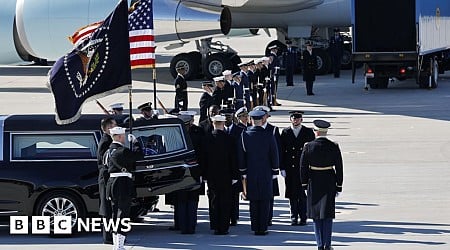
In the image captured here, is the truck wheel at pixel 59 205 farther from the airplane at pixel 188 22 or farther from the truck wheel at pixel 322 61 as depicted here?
the truck wheel at pixel 322 61

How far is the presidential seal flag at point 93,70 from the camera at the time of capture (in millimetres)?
13156

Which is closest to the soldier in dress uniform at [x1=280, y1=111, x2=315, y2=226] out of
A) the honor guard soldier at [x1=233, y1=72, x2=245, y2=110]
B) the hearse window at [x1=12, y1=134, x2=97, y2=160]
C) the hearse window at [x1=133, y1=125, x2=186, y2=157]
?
the hearse window at [x1=133, y1=125, x2=186, y2=157]

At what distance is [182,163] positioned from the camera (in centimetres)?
1377

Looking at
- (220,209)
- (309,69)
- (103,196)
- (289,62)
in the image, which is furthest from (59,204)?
(289,62)

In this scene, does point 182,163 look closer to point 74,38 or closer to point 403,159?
point 74,38

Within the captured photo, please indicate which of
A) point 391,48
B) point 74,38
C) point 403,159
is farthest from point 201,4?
point 74,38

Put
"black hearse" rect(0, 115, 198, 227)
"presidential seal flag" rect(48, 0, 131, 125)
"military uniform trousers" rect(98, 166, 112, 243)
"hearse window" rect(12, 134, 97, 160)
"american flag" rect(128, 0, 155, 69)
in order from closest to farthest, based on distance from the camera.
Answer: "military uniform trousers" rect(98, 166, 112, 243) < "presidential seal flag" rect(48, 0, 131, 125) < "black hearse" rect(0, 115, 198, 227) < "hearse window" rect(12, 134, 97, 160) < "american flag" rect(128, 0, 155, 69)

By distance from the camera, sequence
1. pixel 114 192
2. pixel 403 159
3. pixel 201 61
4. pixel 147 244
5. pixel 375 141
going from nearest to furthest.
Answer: pixel 114 192, pixel 147 244, pixel 403 159, pixel 375 141, pixel 201 61

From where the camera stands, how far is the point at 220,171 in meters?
13.9

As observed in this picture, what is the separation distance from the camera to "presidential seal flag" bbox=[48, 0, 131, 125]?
13.2 metres

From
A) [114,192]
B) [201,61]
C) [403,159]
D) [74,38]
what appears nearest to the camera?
[114,192]

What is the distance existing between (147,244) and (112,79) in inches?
74.6

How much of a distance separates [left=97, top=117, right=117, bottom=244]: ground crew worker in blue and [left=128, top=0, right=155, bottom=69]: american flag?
1616mm

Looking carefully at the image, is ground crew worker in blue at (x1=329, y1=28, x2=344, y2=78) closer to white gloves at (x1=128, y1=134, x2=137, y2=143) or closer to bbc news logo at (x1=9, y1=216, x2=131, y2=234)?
bbc news logo at (x1=9, y1=216, x2=131, y2=234)
